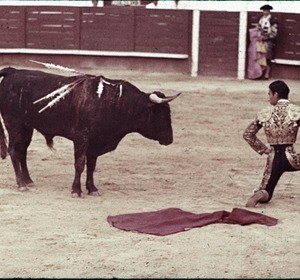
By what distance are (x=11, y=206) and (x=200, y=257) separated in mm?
1872

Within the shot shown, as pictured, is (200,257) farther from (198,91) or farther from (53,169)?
(198,91)

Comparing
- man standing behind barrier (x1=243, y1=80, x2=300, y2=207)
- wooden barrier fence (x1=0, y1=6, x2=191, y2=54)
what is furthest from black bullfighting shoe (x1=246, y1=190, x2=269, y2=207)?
wooden barrier fence (x1=0, y1=6, x2=191, y2=54)

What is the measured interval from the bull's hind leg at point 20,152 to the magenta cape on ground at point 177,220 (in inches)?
48.8

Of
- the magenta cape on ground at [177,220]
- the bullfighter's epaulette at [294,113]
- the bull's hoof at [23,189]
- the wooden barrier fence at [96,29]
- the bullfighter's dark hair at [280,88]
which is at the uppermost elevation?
the bullfighter's dark hair at [280,88]

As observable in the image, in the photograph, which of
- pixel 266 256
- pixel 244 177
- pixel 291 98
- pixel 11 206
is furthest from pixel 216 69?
pixel 266 256

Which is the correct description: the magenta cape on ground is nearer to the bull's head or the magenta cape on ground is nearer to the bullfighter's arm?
the bullfighter's arm

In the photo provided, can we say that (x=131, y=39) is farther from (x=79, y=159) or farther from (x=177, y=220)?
(x=177, y=220)

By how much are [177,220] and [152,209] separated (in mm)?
505

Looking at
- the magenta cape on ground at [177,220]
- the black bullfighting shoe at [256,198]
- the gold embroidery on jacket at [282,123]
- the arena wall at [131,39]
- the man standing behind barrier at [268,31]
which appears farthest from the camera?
the arena wall at [131,39]

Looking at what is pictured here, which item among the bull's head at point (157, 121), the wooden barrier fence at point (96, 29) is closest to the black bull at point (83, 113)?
the bull's head at point (157, 121)

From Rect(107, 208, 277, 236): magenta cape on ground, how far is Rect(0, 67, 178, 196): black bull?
0.94m

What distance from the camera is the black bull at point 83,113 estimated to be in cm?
743

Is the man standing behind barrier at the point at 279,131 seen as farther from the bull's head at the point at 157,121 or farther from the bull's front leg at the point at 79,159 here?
the bull's front leg at the point at 79,159

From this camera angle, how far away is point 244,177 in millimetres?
8422
